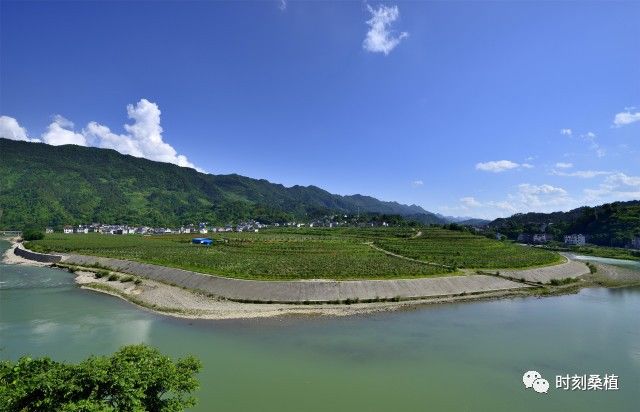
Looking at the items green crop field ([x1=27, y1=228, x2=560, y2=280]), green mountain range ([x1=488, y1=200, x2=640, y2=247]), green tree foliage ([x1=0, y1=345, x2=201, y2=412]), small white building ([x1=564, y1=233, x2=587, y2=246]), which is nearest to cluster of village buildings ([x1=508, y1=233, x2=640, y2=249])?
small white building ([x1=564, y1=233, x2=587, y2=246])

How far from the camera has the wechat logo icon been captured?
23.0 m

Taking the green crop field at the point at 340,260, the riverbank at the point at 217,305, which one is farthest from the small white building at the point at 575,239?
the riverbank at the point at 217,305

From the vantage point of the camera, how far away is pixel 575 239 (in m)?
150

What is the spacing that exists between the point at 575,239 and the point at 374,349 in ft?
508

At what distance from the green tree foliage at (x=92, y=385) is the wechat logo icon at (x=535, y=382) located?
2021 cm

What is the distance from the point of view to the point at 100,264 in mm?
67938

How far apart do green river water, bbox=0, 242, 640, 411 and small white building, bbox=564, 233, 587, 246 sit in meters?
120

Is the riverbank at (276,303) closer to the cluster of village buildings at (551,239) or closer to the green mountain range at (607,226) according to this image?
the cluster of village buildings at (551,239)

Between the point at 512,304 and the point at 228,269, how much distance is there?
125 feet

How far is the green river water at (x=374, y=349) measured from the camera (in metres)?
21.5

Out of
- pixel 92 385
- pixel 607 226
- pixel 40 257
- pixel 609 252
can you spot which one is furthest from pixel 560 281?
pixel 607 226

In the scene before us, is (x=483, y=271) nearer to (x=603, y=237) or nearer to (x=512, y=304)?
(x=512, y=304)

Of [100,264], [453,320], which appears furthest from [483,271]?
[100,264]

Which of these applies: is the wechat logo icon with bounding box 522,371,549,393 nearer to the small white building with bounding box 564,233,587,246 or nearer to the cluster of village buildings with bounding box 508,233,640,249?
the cluster of village buildings with bounding box 508,233,640,249
